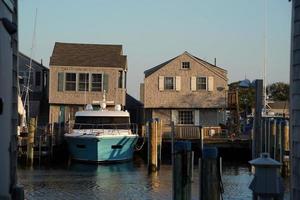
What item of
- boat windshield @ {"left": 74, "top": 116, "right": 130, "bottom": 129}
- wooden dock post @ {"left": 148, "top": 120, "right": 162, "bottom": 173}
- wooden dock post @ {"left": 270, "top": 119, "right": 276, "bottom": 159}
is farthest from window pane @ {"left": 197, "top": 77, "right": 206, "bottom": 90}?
wooden dock post @ {"left": 270, "top": 119, "right": 276, "bottom": 159}

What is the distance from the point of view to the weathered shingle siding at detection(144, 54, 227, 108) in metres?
43.9

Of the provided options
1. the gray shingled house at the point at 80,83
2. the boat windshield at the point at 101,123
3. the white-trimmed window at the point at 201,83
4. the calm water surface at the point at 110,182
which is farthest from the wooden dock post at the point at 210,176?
the white-trimmed window at the point at 201,83

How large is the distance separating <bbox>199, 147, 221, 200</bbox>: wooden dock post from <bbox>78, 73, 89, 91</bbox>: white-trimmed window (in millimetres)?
33427

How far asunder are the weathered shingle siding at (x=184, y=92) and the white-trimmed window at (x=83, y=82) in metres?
4.79

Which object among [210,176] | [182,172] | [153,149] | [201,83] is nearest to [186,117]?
[201,83]

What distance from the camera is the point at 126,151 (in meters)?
32.5

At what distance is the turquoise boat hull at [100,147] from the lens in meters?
31.0

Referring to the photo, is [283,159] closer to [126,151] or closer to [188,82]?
[126,151]

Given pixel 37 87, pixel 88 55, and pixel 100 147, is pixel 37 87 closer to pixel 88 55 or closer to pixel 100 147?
pixel 88 55

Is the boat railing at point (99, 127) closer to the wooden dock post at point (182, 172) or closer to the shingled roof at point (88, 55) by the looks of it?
the shingled roof at point (88, 55)

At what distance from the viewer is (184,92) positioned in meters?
44.1

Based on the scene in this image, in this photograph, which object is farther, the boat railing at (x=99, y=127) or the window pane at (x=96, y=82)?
the window pane at (x=96, y=82)

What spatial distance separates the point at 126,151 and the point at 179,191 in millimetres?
21228

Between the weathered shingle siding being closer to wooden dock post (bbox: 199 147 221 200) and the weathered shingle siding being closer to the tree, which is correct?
wooden dock post (bbox: 199 147 221 200)
